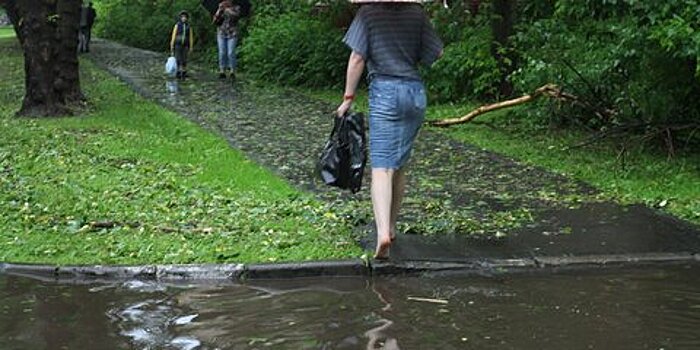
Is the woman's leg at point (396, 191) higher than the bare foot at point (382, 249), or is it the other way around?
the woman's leg at point (396, 191)

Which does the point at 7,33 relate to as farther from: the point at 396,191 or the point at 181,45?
the point at 396,191

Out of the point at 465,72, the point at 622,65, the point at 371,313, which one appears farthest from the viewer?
the point at 465,72

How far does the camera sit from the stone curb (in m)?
6.42

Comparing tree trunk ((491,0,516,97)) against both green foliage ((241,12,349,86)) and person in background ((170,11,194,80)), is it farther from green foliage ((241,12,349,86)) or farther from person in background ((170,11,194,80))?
person in background ((170,11,194,80))

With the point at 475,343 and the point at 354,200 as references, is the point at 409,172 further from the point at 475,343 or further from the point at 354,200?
the point at 475,343

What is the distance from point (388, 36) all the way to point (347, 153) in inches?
35.1

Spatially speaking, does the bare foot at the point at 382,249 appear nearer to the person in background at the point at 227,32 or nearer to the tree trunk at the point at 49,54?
the tree trunk at the point at 49,54

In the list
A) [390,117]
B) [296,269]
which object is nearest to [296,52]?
[390,117]

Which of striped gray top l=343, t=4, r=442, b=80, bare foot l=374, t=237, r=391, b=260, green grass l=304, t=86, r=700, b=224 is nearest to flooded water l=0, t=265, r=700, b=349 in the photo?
bare foot l=374, t=237, r=391, b=260

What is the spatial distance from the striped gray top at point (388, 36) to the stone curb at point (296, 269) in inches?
51.9

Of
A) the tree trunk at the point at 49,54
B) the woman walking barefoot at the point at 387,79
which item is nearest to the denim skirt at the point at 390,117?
the woman walking barefoot at the point at 387,79

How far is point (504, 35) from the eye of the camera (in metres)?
15.3

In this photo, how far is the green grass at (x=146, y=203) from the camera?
22.6 ft

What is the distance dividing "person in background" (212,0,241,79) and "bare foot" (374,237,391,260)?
48.5ft
